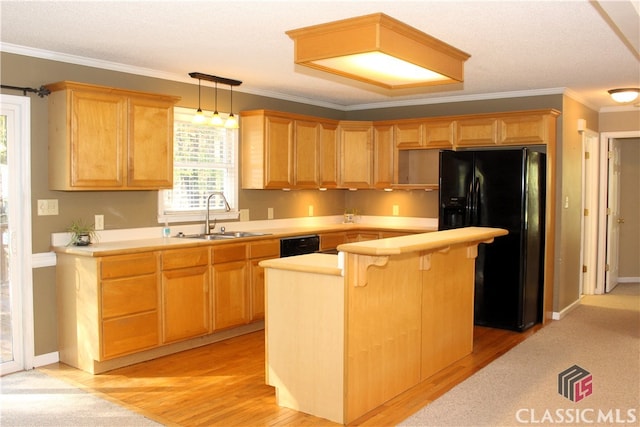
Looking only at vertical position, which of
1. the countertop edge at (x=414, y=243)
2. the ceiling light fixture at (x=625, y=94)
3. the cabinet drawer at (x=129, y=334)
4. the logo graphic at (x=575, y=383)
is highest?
the ceiling light fixture at (x=625, y=94)

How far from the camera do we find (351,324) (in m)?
3.37

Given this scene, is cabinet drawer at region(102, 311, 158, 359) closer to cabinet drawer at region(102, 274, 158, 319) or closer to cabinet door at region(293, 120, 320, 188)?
cabinet drawer at region(102, 274, 158, 319)

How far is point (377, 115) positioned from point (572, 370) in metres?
3.88

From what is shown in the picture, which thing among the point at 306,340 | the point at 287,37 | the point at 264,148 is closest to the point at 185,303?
the point at 306,340

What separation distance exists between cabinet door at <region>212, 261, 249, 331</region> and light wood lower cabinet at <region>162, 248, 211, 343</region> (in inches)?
3.8

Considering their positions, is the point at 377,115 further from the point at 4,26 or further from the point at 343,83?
the point at 4,26

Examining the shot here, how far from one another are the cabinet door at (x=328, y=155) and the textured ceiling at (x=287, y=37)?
34.3 inches

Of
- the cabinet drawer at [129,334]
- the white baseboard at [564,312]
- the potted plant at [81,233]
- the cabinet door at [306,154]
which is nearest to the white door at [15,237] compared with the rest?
the potted plant at [81,233]

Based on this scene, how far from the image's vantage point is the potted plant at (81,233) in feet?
14.7

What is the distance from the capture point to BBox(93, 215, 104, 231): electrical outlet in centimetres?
479

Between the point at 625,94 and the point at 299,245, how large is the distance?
3.60 metres

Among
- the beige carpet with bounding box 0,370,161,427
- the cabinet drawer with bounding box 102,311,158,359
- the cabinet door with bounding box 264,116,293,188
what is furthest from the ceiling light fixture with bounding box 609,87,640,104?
the beige carpet with bounding box 0,370,161,427

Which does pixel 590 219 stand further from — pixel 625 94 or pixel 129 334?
pixel 129 334

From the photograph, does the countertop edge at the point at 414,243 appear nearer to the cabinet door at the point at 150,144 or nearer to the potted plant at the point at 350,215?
the cabinet door at the point at 150,144
